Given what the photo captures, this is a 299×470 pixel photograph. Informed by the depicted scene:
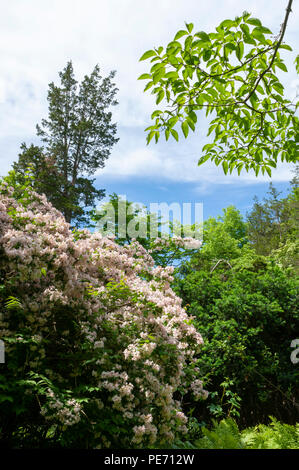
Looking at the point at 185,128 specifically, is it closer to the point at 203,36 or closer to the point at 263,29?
the point at 203,36

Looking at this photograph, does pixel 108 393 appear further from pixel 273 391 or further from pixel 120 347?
pixel 273 391

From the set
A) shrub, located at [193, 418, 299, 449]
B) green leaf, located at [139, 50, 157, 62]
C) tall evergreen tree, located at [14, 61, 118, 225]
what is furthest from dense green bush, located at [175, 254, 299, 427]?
tall evergreen tree, located at [14, 61, 118, 225]

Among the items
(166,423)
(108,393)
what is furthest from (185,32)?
(166,423)

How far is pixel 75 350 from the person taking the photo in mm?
3461

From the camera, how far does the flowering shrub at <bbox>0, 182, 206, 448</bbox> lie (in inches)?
111

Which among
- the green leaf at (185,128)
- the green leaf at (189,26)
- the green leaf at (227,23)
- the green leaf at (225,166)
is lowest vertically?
the green leaf at (225,166)

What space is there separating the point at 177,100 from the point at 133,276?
95.5 inches

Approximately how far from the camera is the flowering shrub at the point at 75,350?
9.24ft

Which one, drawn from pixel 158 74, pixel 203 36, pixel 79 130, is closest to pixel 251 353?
pixel 158 74

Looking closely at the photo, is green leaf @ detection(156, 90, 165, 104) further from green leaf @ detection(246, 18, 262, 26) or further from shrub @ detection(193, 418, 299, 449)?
shrub @ detection(193, 418, 299, 449)

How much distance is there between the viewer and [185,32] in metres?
2.70

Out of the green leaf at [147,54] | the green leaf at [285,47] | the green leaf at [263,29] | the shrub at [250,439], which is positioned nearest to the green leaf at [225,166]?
the green leaf at [285,47]

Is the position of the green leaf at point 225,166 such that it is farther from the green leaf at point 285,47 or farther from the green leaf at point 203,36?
the green leaf at point 203,36

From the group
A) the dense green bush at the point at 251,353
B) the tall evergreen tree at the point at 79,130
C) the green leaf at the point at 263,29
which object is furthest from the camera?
the tall evergreen tree at the point at 79,130
